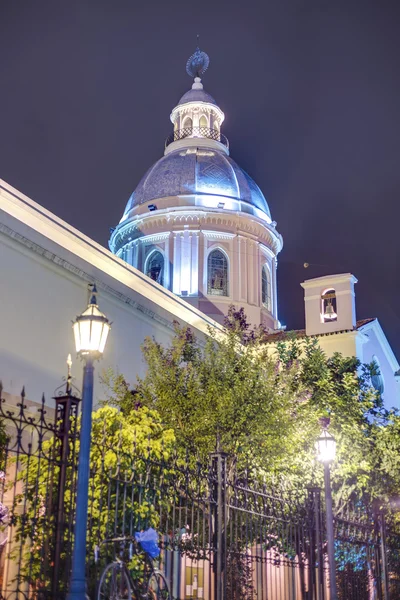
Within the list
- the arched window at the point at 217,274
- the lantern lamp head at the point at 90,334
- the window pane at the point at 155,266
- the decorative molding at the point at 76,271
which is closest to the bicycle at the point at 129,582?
the lantern lamp head at the point at 90,334

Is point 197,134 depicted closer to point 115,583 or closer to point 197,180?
point 197,180

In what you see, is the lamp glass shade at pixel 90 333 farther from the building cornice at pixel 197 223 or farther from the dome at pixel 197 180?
the dome at pixel 197 180

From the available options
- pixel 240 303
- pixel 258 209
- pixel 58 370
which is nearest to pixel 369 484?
pixel 58 370

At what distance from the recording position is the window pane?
1495 inches

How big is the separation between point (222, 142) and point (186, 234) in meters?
8.93

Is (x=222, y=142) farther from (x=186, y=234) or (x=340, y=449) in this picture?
(x=340, y=449)

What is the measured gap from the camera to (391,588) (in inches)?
671

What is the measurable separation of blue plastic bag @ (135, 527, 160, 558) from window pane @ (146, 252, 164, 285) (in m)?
29.6

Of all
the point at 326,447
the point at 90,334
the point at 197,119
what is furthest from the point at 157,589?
the point at 197,119

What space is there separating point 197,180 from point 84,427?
32690 mm

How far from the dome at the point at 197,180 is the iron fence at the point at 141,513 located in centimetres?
2593

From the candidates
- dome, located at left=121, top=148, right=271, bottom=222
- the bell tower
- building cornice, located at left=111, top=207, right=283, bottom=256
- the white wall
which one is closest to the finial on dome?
dome, located at left=121, top=148, right=271, bottom=222

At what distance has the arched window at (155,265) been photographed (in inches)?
1495

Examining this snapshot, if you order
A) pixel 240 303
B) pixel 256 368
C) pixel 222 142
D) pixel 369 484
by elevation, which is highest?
pixel 222 142
